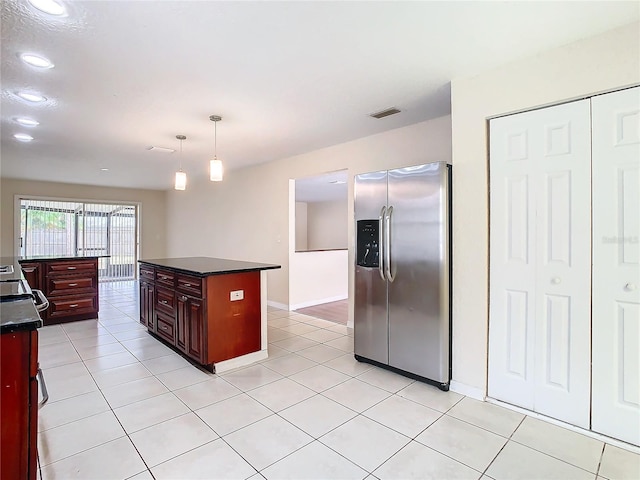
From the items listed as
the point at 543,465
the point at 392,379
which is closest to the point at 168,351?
the point at 392,379

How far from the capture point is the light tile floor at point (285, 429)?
1797 millimetres

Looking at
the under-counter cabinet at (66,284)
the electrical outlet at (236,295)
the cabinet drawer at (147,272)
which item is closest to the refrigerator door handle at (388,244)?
the electrical outlet at (236,295)

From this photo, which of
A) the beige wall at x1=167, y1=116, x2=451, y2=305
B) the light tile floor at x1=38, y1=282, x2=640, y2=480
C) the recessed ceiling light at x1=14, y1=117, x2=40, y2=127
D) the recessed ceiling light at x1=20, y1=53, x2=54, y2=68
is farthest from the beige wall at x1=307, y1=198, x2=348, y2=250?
the recessed ceiling light at x1=20, y1=53, x2=54, y2=68

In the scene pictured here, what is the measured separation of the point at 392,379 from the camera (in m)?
2.91

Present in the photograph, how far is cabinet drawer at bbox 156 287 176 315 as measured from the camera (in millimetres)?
3503

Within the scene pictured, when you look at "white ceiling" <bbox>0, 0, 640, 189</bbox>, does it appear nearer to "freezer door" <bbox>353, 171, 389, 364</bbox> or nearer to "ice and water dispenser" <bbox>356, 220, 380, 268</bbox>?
"freezer door" <bbox>353, 171, 389, 364</bbox>

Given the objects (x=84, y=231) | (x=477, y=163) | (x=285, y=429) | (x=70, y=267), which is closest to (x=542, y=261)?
(x=477, y=163)

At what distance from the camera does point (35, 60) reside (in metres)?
2.36

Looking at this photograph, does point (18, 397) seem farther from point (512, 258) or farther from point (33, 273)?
point (33, 273)

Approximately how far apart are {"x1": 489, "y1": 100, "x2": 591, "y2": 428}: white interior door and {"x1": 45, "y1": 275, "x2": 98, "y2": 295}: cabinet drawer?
509cm

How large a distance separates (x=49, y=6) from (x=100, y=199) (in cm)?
760

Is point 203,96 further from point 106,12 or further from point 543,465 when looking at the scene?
point 543,465

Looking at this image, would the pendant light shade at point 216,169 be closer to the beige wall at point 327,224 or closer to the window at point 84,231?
the window at point 84,231

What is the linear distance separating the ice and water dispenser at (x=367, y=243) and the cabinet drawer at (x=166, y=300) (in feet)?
6.26
